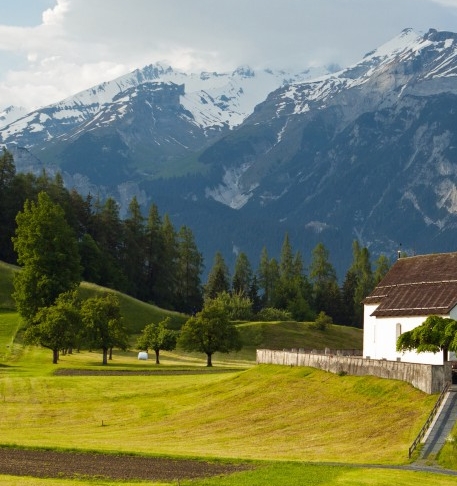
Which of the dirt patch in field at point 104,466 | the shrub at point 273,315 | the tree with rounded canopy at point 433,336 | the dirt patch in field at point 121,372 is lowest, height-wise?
the dirt patch in field at point 104,466

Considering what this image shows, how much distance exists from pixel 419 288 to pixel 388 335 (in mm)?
5091

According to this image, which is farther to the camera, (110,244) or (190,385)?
(110,244)

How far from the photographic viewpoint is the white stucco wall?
79.8m

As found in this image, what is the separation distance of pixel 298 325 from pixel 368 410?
307 feet

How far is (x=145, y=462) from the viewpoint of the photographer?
171 feet

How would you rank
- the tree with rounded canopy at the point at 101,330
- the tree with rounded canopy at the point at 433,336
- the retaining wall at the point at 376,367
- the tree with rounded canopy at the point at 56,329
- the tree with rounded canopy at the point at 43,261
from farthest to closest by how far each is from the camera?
1. the tree with rounded canopy at the point at 43,261
2. the tree with rounded canopy at the point at 101,330
3. the tree with rounded canopy at the point at 56,329
4. the tree with rounded canopy at the point at 433,336
5. the retaining wall at the point at 376,367

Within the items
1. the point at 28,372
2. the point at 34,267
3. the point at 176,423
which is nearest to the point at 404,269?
the point at 176,423

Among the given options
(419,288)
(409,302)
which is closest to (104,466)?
(409,302)

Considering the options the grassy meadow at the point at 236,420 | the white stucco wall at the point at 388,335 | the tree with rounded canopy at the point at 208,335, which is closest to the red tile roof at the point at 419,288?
the white stucco wall at the point at 388,335

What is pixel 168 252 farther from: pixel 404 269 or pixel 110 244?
pixel 404 269

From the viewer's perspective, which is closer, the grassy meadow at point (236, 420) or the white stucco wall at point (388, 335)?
the grassy meadow at point (236, 420)

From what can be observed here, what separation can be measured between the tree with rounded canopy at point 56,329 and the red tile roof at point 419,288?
1400 inches

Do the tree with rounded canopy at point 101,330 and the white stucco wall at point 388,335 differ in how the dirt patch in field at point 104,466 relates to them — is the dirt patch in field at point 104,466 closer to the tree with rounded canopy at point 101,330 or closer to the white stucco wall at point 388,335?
the white stucco wall at point 388,335

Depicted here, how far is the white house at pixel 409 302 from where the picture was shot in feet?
258
